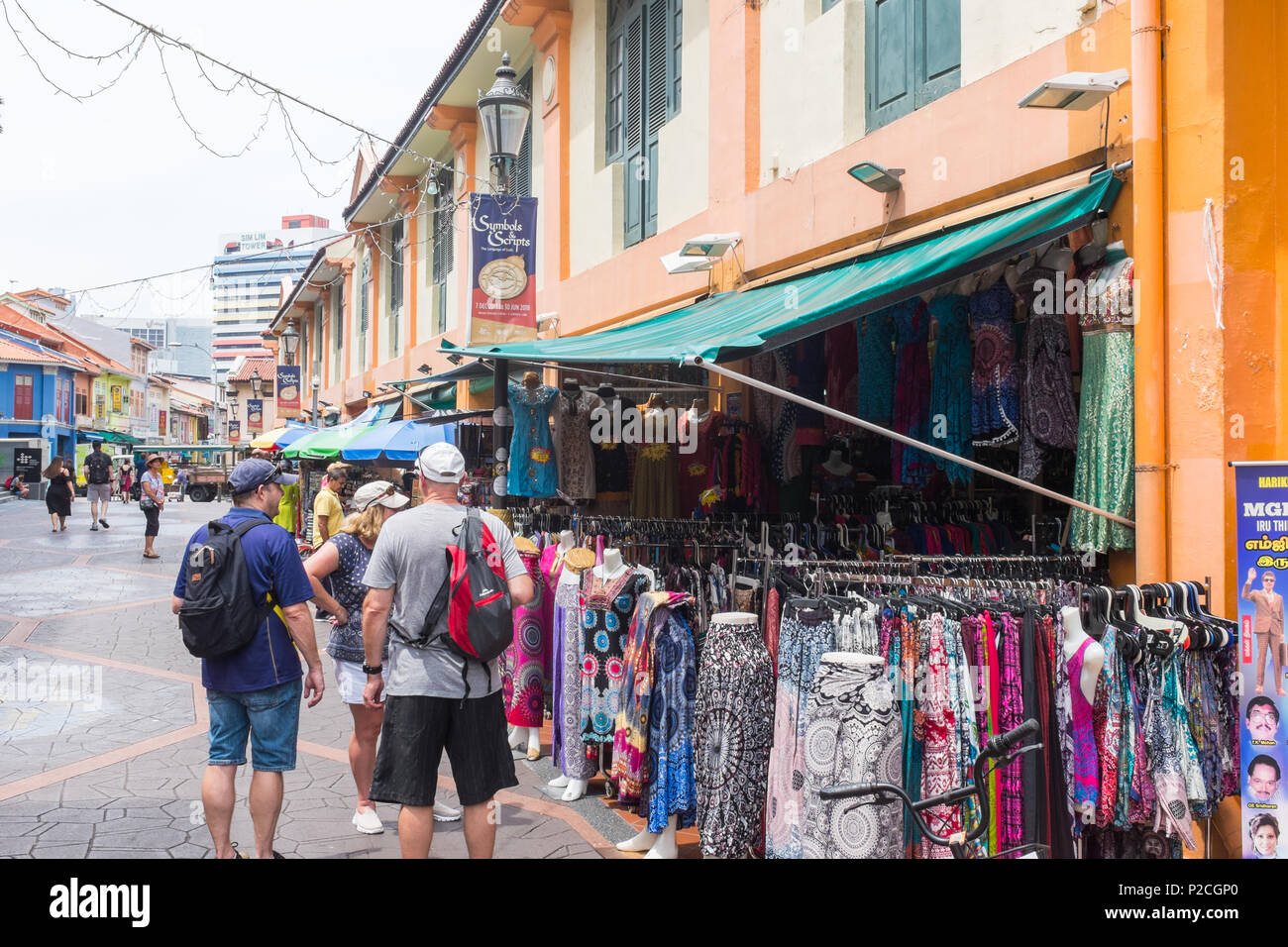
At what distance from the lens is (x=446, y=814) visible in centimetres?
539

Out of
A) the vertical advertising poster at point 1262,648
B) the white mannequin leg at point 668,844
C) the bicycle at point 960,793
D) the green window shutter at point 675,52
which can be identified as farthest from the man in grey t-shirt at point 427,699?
the green window shutter at point 675,52

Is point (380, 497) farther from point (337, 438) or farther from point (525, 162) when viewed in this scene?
point (525, 162)

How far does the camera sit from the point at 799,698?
4176 millimetres

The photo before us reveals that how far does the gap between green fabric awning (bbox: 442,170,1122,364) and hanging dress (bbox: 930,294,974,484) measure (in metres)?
0.43

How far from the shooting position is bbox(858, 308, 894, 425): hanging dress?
6750mm

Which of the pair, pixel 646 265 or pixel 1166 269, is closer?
pixel 1166 269

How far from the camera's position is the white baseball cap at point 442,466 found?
13.9 ft

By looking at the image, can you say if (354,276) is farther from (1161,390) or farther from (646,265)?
(1161,390)

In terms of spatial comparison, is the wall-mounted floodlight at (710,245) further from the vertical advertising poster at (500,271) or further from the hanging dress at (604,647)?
the hanging dress at (604,647)

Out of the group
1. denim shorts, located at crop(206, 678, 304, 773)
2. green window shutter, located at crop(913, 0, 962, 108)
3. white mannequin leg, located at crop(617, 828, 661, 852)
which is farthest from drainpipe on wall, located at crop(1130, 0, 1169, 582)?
denim shorts, located at crop(206, 678, 304, 773)

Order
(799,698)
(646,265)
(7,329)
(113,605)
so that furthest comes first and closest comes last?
(7,329) → (113,605) → (646,265) → (799,698)

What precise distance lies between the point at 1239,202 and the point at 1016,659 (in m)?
2.47

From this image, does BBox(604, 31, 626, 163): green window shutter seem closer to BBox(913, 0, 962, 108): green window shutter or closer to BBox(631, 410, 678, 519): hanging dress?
BBox(631, 410, 678, 519): hanging dress

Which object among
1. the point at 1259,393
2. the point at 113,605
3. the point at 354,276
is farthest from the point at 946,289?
the point at 354,276
